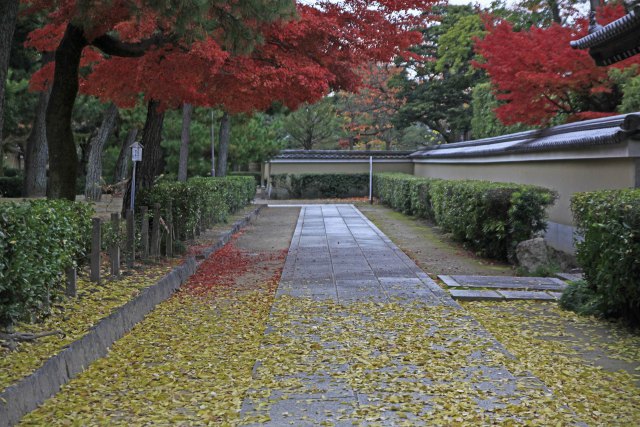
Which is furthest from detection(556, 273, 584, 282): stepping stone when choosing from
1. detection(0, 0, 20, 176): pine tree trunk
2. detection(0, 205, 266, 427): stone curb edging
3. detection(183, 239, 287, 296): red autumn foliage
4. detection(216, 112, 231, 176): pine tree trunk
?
detection(216, 112, 231, 176): pine tree trunk

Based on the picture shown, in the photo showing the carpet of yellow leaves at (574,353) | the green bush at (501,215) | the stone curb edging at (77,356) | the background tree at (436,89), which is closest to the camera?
the stone curb edging at (77,356)

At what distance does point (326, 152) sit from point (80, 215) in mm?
30216

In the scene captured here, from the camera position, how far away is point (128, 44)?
383 inches

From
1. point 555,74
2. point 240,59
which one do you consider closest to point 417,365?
point 240,59

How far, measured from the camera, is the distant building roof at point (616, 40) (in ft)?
21.4

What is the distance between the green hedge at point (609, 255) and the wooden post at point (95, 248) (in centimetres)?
517

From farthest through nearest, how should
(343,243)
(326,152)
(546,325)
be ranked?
1. (326,152)
2. (343,243)
3. (546,325)

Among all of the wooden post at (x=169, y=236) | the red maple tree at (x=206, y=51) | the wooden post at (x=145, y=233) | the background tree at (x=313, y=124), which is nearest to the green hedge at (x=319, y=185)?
the background tree at (x=313, y=124)

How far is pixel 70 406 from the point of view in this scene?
14.8 feet

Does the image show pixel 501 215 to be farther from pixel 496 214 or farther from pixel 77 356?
pixel 77 356

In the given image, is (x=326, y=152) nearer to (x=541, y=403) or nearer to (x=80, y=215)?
(x=80, y=215)

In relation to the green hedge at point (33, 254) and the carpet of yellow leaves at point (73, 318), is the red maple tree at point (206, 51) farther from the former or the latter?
the green hedge at point (33, 254)

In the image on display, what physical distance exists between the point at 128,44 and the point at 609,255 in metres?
6.88

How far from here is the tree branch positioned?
953cm
